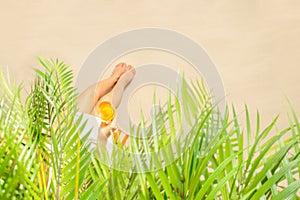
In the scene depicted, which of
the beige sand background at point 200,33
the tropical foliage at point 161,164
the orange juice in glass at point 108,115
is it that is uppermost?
the beige sand background at point 200,33

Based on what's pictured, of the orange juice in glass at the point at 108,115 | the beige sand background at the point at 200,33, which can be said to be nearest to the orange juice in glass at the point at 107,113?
the orange juice in glass at the point at 108,115

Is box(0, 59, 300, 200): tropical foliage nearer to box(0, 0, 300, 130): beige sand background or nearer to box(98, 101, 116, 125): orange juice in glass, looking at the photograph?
box(98, 101, 116, 125): orange juice in glass

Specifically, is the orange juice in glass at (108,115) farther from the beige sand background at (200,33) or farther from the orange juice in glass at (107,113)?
the beige sand background at (200,33)

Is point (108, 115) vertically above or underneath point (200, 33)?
underneath

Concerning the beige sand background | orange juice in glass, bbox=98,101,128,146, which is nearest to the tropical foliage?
orange juice in glass, bbox=98,101,128,146

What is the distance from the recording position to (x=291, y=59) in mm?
3369

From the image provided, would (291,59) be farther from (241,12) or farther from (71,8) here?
(71,8)

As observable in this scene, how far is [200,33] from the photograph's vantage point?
3.29 metres

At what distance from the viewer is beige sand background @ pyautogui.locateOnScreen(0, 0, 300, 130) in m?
3.23

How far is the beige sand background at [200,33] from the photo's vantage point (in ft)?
10.6

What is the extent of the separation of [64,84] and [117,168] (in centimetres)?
18

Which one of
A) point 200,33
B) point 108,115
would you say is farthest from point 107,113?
point 200,33

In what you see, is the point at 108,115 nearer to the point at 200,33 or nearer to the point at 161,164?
the point at 161,164

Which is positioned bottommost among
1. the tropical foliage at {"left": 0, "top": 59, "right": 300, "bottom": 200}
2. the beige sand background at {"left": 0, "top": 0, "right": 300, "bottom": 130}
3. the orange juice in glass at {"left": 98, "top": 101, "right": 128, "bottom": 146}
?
the tropical foliage at {"left": 0, "top": 59, "right": 300, "bottom": 200}
